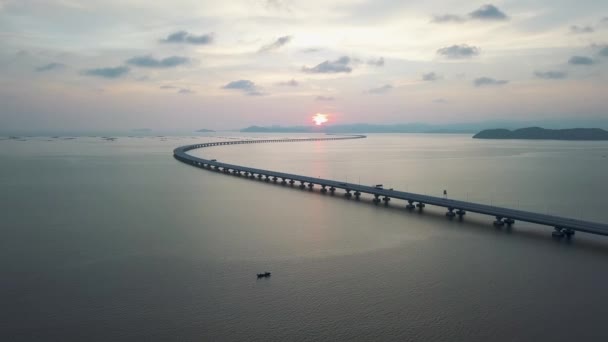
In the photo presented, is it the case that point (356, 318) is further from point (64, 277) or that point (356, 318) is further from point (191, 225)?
point (191, 225)

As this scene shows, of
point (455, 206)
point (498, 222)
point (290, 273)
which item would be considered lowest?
point (290, 273)

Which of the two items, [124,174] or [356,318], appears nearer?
[356,318]

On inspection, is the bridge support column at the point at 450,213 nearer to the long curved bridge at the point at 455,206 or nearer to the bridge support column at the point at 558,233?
the long curved bridge at the point at 455,206

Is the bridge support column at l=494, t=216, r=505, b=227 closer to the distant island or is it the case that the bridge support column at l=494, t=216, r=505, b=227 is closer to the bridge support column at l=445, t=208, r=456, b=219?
the bridge support column at l=445, t=208, r=456, b=219

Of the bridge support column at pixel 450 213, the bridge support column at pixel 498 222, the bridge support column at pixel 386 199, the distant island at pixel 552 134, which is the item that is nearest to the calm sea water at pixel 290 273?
the bridge support column at pixel 450 213

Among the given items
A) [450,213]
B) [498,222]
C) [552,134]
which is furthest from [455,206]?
[552,134]

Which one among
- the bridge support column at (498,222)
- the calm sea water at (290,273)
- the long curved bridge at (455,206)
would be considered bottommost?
the calm sea water at (290,273)

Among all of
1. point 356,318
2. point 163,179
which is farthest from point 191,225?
point 163,179

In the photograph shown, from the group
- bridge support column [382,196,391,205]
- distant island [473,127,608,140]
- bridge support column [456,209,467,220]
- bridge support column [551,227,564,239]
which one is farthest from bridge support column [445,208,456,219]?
distant island [473,127,608,140]

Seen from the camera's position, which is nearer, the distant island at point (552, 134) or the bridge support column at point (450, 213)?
the bridge support column at point (450, 213)

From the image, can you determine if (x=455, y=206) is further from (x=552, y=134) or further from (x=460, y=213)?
(x=552, y=134)

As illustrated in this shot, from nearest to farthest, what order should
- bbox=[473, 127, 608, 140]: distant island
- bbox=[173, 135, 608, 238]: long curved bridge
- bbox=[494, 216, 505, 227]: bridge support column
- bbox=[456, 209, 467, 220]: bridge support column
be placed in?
bbox=[173, 135, 608, 238]: long curved bridge
bbox=[494, 216, 505, 227]: bridge support column
bbox=[456, 209, 467, 220]: bridge support column
bbox=[473, 127, 608, 140]: distant island
